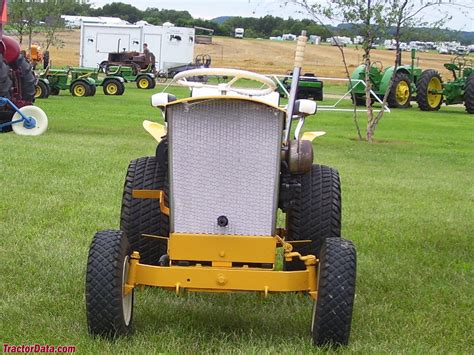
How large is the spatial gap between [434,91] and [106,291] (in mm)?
26350

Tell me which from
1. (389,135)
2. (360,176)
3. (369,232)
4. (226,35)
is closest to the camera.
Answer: (369,232)

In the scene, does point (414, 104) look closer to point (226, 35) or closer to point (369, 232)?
point (369, 232)

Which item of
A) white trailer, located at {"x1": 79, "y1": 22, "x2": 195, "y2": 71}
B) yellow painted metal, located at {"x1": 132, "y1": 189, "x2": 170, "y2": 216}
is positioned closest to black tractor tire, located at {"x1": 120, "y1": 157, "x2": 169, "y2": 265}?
yellow painted metal, located at {"x1": 132, "y1": 189, "x2": 170, "y2": 216}

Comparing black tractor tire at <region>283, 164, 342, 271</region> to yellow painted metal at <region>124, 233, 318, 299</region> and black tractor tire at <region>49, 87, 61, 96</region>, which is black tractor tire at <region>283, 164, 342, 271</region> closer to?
yellow painted metal at <region>124, 233, 318, 299</region>

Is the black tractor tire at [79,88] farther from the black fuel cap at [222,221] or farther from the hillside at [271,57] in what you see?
the black fuel cap at [222,221]

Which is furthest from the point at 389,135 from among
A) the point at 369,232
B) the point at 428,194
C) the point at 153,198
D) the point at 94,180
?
the point at 153,198

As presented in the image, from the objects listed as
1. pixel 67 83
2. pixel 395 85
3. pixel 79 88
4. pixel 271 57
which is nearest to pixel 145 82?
pixel 67 83

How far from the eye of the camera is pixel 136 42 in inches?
1885

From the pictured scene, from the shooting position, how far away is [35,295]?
5.52 metres

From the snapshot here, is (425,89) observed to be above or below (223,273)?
below

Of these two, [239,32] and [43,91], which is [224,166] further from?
[239,32]

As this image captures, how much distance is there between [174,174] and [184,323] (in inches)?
34.0

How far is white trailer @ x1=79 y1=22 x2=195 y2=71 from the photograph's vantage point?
46125mm

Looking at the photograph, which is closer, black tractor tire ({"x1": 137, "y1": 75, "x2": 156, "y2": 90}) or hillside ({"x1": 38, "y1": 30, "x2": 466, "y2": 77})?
black tractor tire ({"x1": 137, "y1": 75, "x2": 156, "y2": 90})
